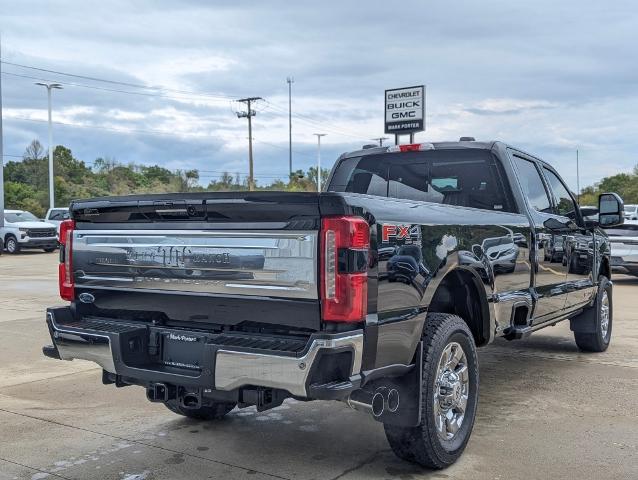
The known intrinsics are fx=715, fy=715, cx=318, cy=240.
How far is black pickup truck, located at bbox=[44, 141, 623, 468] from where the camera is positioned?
3.37m

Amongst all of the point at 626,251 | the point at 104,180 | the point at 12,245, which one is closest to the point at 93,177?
the point at 104,180

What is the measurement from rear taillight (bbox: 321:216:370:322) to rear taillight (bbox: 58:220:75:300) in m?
1.81

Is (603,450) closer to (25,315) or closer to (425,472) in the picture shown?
(425,472)

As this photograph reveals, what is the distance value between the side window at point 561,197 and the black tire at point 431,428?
2.73m

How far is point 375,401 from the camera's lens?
3615mm

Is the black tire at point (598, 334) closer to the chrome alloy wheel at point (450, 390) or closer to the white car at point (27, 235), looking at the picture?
the chrome alloy wheel at point (450, 390)

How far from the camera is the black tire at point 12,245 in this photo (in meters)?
26.2

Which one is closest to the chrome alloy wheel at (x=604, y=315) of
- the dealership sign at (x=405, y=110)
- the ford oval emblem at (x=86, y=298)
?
the ford oval emblem at (x=86, y=298)

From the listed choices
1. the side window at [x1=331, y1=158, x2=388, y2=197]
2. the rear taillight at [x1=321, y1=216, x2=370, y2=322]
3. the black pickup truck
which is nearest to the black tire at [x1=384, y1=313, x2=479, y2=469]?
the black pickup truck

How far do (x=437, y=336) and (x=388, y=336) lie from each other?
54 centimetres

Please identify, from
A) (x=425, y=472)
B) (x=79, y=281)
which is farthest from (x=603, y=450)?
(x=79, y=281)

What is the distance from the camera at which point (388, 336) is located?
360cm

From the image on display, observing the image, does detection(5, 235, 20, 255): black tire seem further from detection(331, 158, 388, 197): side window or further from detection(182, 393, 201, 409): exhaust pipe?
detection(182, 393, 201, 409): exhaust pipe

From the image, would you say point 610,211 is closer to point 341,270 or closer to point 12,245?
point 341,270
